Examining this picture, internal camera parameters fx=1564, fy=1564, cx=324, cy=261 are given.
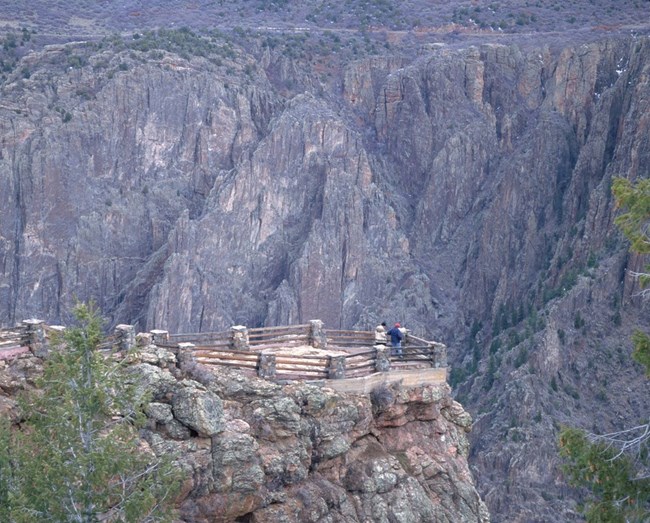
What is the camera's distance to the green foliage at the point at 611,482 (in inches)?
1159

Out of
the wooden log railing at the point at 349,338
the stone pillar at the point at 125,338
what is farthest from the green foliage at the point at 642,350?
the wooden log railing at the point at 349,338

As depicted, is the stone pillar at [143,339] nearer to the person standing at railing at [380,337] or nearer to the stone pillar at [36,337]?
the stone pillar at [36,337]

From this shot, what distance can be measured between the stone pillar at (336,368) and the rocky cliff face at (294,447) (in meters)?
0.52

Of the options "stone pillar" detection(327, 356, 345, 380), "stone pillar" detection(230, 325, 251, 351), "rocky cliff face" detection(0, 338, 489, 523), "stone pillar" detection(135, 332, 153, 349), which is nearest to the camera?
"rocky cliff face" detection(0, 338, 489, 523)

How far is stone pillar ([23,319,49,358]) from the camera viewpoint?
3403cm

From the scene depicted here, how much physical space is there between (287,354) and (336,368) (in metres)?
2.14

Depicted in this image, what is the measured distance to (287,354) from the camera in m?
37.8

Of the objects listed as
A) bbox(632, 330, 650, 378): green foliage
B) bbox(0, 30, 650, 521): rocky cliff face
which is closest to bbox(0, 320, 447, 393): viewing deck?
bbox(632, 330, 650, 378): green foliage

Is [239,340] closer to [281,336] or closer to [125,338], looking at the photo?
[281,336]

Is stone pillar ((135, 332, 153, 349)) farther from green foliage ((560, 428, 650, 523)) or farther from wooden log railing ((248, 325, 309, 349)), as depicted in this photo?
green foliage ((560, 428, 650, 523))

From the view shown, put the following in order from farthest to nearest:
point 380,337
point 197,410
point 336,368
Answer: point 380,337
point 336,368
point 197,410

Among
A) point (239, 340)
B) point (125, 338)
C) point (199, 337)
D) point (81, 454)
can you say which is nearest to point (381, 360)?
point (239, 340)

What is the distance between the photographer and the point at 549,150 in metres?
142

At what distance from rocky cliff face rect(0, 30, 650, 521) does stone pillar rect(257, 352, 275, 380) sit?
81.2m
